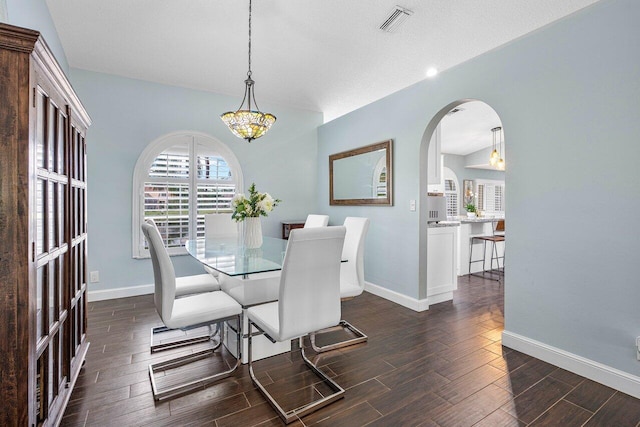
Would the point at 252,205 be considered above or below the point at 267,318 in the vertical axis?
above

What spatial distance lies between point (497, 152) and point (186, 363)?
716 centimetres

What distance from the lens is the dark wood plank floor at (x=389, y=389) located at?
1.75 meters

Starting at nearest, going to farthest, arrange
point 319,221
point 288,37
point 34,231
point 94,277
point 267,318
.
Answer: point 34,231 < point 267,318 < point 288,37 < point 319,221 < point 94,277

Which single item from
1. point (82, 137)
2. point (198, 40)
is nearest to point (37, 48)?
point (82, 137)

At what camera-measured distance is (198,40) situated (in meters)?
3.24

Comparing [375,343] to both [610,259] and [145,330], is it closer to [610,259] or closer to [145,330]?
[610,259]

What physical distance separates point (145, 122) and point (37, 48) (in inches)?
130

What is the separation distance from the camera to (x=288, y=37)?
10.4 ft

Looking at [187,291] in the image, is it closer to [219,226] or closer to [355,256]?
[219,226]

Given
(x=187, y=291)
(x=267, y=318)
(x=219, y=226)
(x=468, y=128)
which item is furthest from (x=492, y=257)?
(x=187, y=291)

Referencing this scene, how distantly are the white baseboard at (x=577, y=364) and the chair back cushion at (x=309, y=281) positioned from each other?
1.69 meters

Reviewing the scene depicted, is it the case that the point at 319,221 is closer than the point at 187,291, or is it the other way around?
the point at 187,291

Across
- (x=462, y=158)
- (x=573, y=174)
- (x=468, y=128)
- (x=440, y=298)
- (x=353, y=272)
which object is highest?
(x=468, y=128)

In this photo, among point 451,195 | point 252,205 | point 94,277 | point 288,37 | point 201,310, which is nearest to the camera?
point 201,310
